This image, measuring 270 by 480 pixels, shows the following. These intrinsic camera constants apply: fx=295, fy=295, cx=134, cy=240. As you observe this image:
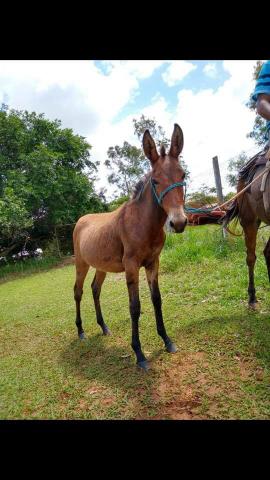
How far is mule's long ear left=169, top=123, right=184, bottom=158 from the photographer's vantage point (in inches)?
119

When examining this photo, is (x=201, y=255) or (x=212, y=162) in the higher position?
(x=212, y=162)

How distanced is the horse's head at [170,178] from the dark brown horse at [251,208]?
1329 mm

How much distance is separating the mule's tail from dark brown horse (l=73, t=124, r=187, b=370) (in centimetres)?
175

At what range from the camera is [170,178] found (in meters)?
2.91

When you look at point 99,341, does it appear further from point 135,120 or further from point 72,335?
point 135,120

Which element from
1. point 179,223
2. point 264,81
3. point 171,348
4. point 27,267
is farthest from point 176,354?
point 27,267

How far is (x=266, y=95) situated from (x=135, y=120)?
32.6 metres

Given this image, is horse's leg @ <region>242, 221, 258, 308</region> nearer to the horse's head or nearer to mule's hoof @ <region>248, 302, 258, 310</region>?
mule's hoof @ <region>248, 302, 258, 310</region>

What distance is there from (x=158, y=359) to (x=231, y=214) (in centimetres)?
255

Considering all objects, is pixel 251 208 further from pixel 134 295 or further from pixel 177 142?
pixel 134 295

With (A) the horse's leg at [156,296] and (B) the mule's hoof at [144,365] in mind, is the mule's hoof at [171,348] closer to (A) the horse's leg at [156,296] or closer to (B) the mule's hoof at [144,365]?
(A) the horse's leg at [156,296]

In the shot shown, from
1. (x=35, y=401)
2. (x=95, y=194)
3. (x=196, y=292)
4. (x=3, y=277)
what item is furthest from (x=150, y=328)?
(x=95, y=194)
